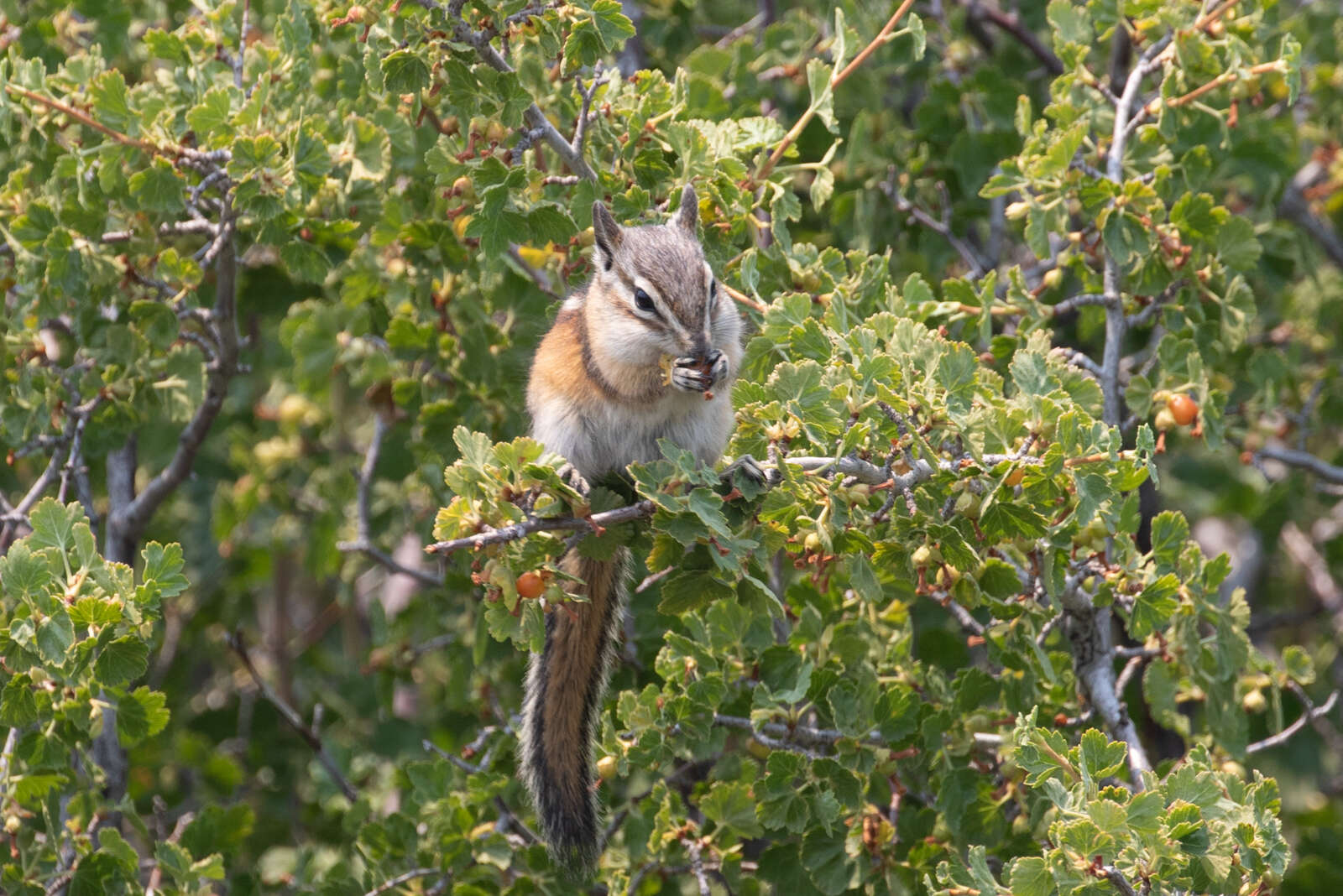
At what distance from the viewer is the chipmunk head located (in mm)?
3439

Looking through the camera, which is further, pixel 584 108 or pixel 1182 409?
pixel 1182 409

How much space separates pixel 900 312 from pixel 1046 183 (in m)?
0.58

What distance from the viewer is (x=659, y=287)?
3.47 metres

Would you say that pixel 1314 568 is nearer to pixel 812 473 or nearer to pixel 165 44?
pixel 812 473

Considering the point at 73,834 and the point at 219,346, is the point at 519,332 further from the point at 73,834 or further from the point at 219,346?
the point at 73,834

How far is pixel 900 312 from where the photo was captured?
11.4 feet

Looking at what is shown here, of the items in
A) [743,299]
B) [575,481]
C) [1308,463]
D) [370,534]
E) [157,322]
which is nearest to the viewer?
[575,481]

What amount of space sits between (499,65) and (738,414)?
99 cm

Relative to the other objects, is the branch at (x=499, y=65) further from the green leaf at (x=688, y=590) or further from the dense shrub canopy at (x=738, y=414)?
the green leaf at (x=688, y=590)

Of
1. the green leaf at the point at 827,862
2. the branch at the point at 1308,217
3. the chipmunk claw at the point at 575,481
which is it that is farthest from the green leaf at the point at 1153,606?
the branch at the point at 1308,217

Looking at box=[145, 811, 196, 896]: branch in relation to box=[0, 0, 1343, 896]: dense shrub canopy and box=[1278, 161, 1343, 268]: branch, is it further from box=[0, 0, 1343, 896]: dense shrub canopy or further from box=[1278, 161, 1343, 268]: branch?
box=[1278, 161, 1343, 268]: branch

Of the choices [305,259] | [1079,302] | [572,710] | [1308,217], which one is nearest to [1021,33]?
[1308,217]

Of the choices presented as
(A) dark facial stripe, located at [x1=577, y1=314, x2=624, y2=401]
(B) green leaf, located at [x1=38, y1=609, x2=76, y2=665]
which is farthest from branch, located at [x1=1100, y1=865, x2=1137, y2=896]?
(B) green leaf, located at [x1=38, y1=609, x2=76, y2=665]

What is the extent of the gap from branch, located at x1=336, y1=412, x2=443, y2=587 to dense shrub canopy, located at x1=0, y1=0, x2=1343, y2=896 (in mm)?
53
